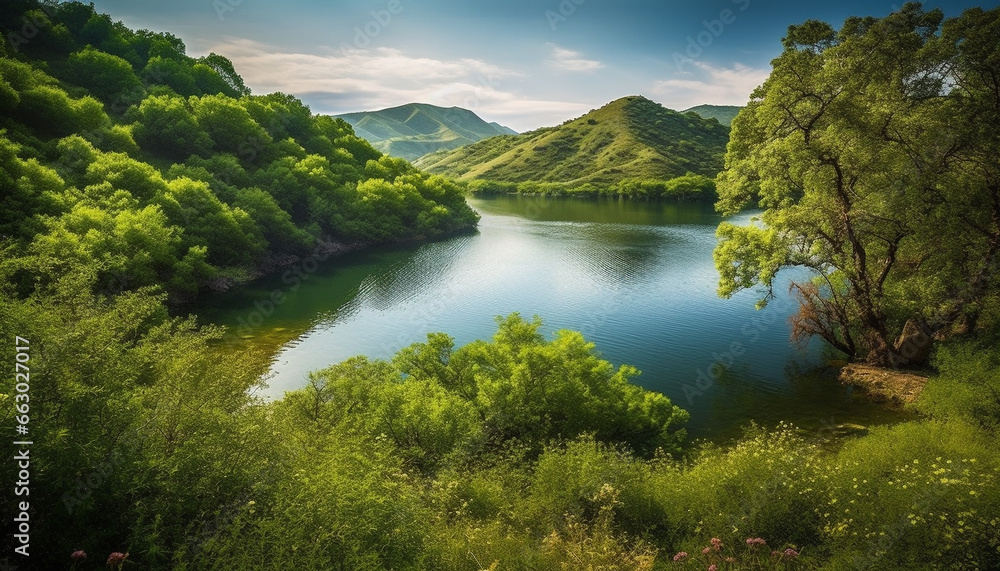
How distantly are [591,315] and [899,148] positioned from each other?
84.0ft

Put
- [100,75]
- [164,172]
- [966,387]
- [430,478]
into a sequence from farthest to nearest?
[100,75] < [164,172] < [966,387] < [430,478]

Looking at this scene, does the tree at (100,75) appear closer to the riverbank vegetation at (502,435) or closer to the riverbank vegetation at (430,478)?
the riverbank vegetation at (502,435)

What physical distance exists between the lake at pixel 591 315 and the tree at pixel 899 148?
28.1ft

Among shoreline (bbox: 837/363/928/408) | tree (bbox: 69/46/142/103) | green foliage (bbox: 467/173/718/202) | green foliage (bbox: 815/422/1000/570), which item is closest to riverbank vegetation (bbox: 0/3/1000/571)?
green foliage (bbox: 815/422/1000/570)

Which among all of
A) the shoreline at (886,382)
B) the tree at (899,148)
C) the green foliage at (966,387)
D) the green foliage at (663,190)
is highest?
the green foliage at (663,190)

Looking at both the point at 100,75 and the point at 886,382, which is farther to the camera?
the point at 100,75

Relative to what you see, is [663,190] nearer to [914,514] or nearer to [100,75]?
[100,75]

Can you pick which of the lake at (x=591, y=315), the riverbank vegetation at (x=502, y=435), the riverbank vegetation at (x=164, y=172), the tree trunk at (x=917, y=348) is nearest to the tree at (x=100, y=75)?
the riverbank vegetation at (x=164, y=172)

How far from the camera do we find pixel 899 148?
26688 millimetres

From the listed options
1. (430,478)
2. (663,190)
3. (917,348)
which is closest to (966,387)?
(917,348)

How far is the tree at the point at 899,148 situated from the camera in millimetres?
26000

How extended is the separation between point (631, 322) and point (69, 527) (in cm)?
4026

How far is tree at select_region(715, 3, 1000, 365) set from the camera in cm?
2600

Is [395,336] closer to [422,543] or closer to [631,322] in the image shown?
[631,322]
